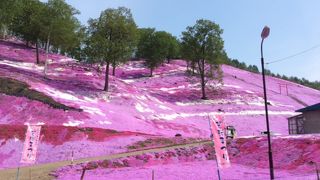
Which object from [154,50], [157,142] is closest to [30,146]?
[157,142]

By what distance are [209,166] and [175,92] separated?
2366 inches

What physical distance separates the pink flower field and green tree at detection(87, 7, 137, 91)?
18.9 ft

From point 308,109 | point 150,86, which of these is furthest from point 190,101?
point 308,109

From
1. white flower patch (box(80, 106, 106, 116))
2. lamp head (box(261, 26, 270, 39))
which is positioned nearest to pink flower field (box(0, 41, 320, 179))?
white flower patch (box(80, 106, 106, 116))

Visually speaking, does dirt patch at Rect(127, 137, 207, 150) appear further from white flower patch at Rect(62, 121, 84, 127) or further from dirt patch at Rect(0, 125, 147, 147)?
white flower patch at Rect(62, 121, 84, 127)

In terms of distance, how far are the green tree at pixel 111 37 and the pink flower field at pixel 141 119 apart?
575cm

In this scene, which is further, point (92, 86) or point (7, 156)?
point (92, 86)

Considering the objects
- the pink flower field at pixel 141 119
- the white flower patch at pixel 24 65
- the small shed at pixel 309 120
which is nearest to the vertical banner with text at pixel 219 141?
the pink flower field at pixel 141 119

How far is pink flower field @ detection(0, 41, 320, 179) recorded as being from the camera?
3731 centimetres

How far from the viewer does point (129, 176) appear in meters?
32.9

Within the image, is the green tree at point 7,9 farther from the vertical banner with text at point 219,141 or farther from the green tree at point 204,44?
the vertical banner with text at point 219,141

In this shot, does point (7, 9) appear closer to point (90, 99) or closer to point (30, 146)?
point (90, 99)

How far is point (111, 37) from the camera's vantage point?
260 feet

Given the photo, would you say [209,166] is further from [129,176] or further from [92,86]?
[92,86]
